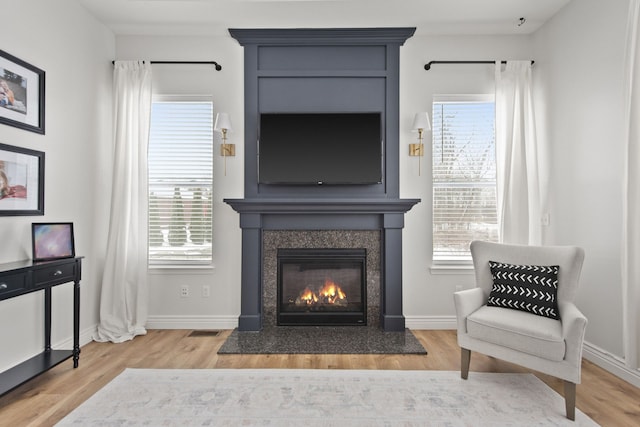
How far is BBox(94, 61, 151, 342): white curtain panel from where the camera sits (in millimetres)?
3363

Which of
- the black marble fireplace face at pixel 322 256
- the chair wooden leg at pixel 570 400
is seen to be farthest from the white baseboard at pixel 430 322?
the chair wooden leg at pixel 570 400

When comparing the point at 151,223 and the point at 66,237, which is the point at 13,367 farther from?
the point at 151,223

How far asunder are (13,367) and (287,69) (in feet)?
10.8

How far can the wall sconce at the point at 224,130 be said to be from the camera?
11.1 feet

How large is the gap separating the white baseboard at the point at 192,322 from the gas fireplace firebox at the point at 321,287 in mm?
546

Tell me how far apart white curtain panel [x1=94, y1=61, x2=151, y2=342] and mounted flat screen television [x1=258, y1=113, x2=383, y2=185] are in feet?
3.86

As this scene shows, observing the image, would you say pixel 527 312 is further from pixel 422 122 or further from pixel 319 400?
pixel 422 122

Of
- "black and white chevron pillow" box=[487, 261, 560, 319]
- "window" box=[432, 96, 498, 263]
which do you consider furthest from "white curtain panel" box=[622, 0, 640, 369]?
"window" box=[432, 96, 498, 263]

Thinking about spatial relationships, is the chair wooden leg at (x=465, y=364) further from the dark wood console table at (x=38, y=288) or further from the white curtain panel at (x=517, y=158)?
the dark wood console table at (x=38, y=288)

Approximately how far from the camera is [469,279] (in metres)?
3.63

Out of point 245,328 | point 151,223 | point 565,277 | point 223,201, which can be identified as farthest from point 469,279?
point 151,223

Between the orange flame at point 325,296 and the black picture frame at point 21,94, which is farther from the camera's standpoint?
the orange flame at point 325,296

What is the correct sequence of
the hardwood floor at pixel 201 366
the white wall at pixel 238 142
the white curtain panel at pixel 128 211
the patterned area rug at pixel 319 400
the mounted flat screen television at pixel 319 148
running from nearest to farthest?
1. the patterned area rug at pixel 319 400
2. the hardwood floor at pixel 201 366
3. the white wall at pixel 238 142
4. the white curtain panel at pixel 128 211
5. the mounted flat screen television at pixel 319 148

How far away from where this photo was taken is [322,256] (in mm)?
3582
